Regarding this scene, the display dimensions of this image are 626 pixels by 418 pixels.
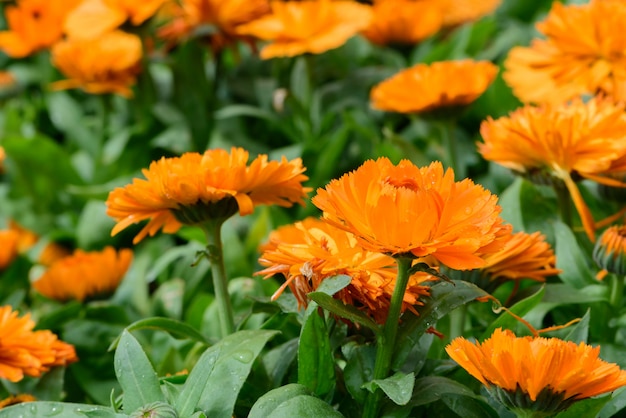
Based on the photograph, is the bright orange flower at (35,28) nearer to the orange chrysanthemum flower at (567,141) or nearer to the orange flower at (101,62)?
the orange flower at (101,62)

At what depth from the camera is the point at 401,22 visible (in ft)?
5.13

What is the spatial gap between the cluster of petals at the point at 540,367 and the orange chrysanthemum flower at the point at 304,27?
859mm

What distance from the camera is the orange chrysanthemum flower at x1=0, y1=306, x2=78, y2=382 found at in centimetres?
89

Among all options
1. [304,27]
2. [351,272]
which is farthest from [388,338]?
[304,27]

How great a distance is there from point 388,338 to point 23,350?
389 millimetres

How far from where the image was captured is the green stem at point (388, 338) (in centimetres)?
68

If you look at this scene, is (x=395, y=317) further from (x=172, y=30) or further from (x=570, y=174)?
(x=172, y=30)

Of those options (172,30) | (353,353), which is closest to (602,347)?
(353,353)

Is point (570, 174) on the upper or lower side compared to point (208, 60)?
upper

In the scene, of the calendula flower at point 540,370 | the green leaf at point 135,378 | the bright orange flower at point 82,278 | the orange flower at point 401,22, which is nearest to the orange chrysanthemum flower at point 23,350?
the green leaf at point 135,378

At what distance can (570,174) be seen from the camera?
93 cm

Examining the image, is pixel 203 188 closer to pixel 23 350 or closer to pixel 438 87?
pixel 23 350

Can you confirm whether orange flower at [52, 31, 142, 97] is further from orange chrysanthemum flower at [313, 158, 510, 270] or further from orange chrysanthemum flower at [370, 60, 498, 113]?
orange chrysanthemum flower at [313, 158, 510, 270]

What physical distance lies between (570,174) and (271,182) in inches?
12.0
